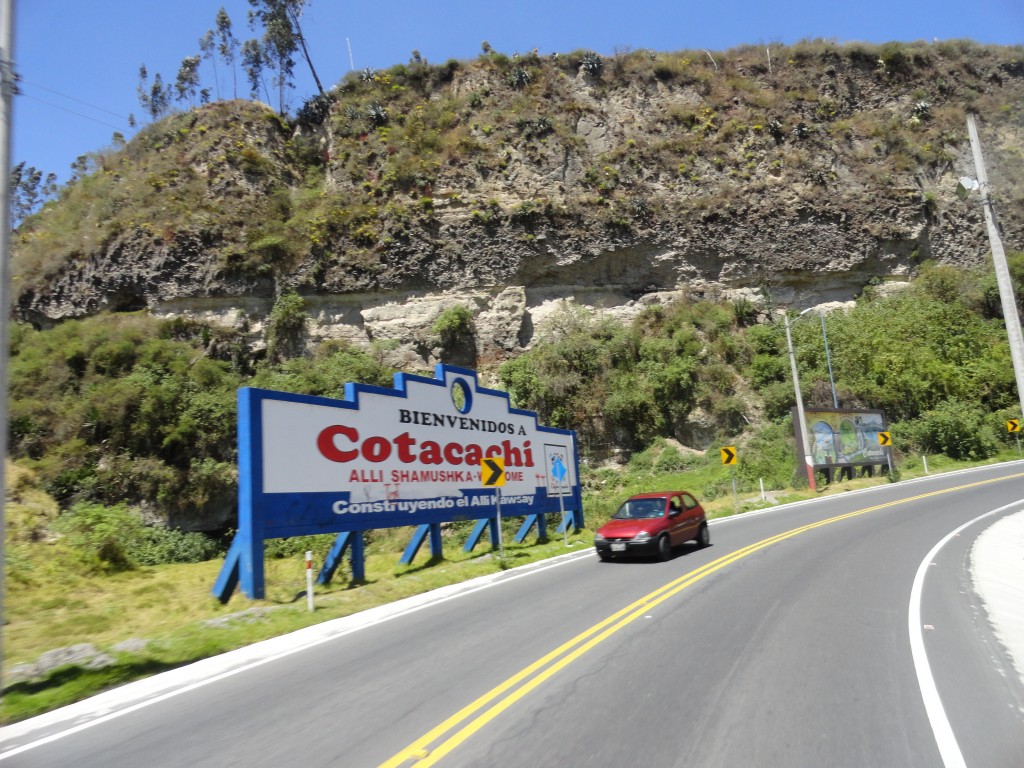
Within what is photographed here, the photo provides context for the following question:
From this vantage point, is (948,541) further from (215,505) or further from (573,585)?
(215,505)

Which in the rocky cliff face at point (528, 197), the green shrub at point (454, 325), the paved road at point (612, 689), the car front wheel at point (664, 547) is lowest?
the paved road at point (612, 689)

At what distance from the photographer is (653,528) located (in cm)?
1348

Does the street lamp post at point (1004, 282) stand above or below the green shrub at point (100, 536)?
above

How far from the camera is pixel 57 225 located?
43688 millimetres

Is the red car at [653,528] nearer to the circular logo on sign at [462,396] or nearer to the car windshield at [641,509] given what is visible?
the car windshield at [641,509]

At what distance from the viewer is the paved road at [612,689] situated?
4.36 m

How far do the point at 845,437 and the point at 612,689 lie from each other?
1287 inches

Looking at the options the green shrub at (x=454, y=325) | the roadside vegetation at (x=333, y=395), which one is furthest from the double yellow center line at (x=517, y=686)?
the green shrub at (x=454, y=325)

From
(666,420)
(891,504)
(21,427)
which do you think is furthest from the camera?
(666,420)

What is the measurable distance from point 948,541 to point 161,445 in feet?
99.6

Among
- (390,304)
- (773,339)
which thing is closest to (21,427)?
(390,304)

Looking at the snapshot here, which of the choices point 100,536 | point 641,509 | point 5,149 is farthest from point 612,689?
point 100,536

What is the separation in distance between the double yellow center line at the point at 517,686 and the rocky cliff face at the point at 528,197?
32638 mm

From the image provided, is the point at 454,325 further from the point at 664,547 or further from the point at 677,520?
the point at 664,547
